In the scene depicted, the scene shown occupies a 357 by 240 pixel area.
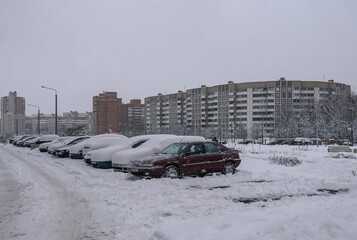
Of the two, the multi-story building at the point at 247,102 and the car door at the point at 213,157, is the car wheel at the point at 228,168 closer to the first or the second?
the car door at the point at 213,157

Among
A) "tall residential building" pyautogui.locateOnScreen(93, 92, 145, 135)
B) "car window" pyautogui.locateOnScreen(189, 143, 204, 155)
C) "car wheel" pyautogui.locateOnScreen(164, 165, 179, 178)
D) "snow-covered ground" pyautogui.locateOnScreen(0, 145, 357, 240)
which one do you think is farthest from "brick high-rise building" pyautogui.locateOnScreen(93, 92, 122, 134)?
"car wheel" pyautogui.locateOnScreen(164, 165, 179, 178)

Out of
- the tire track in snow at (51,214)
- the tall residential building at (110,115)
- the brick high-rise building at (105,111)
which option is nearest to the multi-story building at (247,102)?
the tall residential building at (110,115)

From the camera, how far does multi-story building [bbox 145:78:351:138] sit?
99.2m

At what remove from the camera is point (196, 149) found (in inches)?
495

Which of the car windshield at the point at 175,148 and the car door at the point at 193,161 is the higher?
the car windshield at the point at 175,148

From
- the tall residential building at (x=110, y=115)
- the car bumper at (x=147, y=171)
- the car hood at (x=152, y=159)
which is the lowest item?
the car bumper at (x=147, y=171)

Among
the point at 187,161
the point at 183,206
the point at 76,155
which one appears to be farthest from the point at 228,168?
the point at 76,155

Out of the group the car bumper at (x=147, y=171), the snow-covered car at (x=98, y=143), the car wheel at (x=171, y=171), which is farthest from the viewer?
the snow-covered car at (x=98, y=143)

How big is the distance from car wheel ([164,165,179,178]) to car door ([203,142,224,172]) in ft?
4.37

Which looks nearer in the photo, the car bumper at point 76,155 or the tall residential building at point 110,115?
the car bumper at point 76,155

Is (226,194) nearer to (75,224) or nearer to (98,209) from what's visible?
(98,209)

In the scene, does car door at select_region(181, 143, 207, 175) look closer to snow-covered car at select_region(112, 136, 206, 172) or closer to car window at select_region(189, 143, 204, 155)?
car window at select_region(189, 143, 204, 155)

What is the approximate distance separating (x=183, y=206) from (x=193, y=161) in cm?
467

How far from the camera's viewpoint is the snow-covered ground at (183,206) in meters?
5.27
